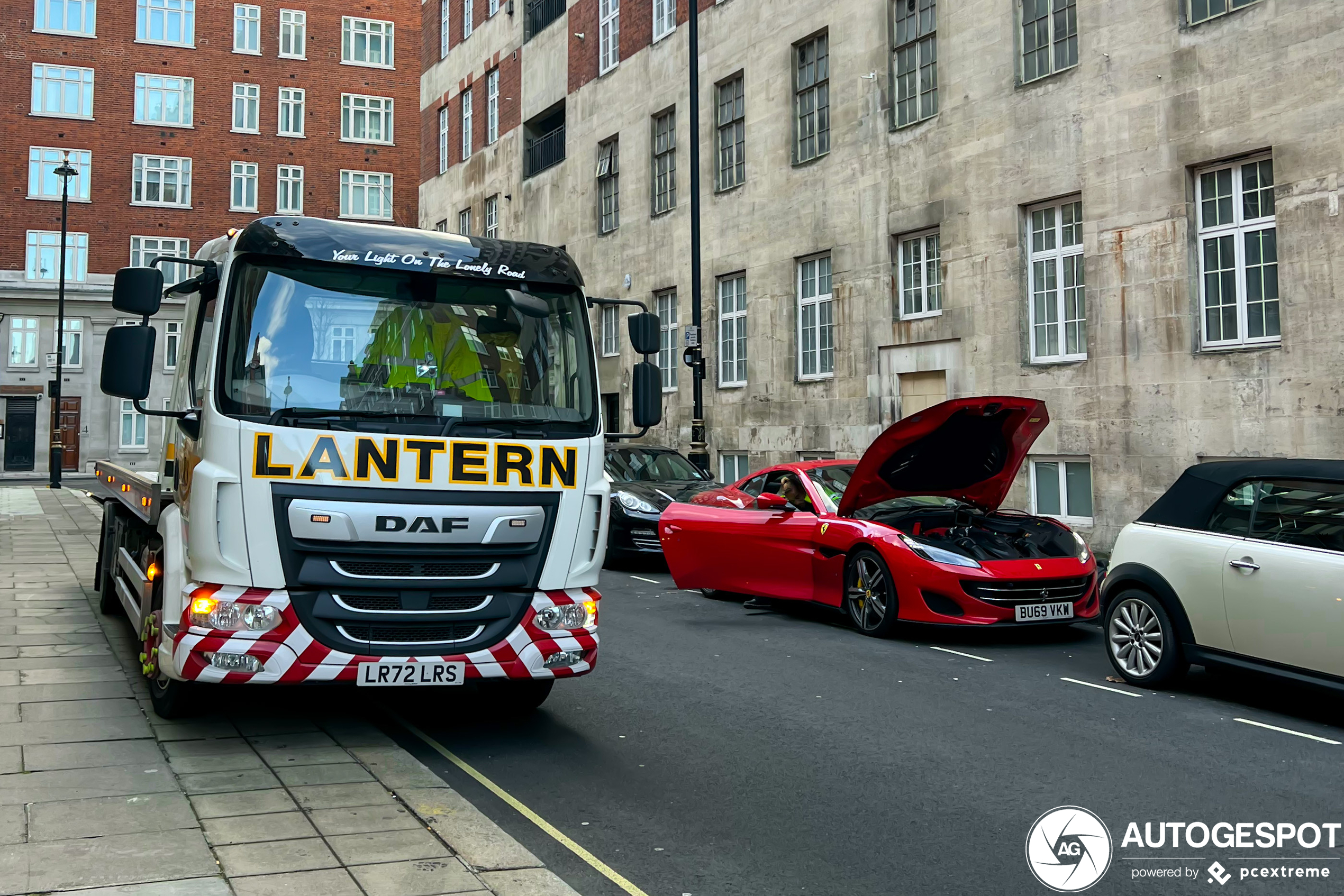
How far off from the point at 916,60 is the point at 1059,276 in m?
5.06

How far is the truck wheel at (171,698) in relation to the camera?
6414 millimetres

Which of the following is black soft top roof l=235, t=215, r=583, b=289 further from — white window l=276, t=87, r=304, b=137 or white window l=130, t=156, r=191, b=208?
white window l=276, t=87, r=304, b=137

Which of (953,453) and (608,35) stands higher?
(608,35)

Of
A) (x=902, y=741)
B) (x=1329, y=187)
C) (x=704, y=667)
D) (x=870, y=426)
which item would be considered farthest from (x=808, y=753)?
(x=870, y=426)

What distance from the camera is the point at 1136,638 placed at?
792cm

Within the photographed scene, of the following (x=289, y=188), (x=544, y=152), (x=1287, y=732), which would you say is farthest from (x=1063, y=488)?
(x=289, y=188)

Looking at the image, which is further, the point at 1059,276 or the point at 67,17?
the point at 67,17

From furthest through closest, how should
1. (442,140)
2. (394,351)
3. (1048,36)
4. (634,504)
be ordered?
(442,140) < (1048,36) < (634,504) < (394,351)

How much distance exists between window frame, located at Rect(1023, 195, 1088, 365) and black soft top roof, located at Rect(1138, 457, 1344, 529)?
9.03 meters

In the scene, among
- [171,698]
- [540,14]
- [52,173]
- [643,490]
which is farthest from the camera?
[52,173]

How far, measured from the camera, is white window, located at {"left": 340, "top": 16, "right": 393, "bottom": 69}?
53.5 metres

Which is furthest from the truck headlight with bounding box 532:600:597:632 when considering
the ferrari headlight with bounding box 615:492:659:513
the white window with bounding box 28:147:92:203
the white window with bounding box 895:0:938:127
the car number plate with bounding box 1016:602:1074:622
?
the white window with bounding box 28:147:92:203

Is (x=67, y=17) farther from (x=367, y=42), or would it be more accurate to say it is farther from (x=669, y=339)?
(x=669, y=339)

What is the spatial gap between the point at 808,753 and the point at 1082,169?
1273cm
